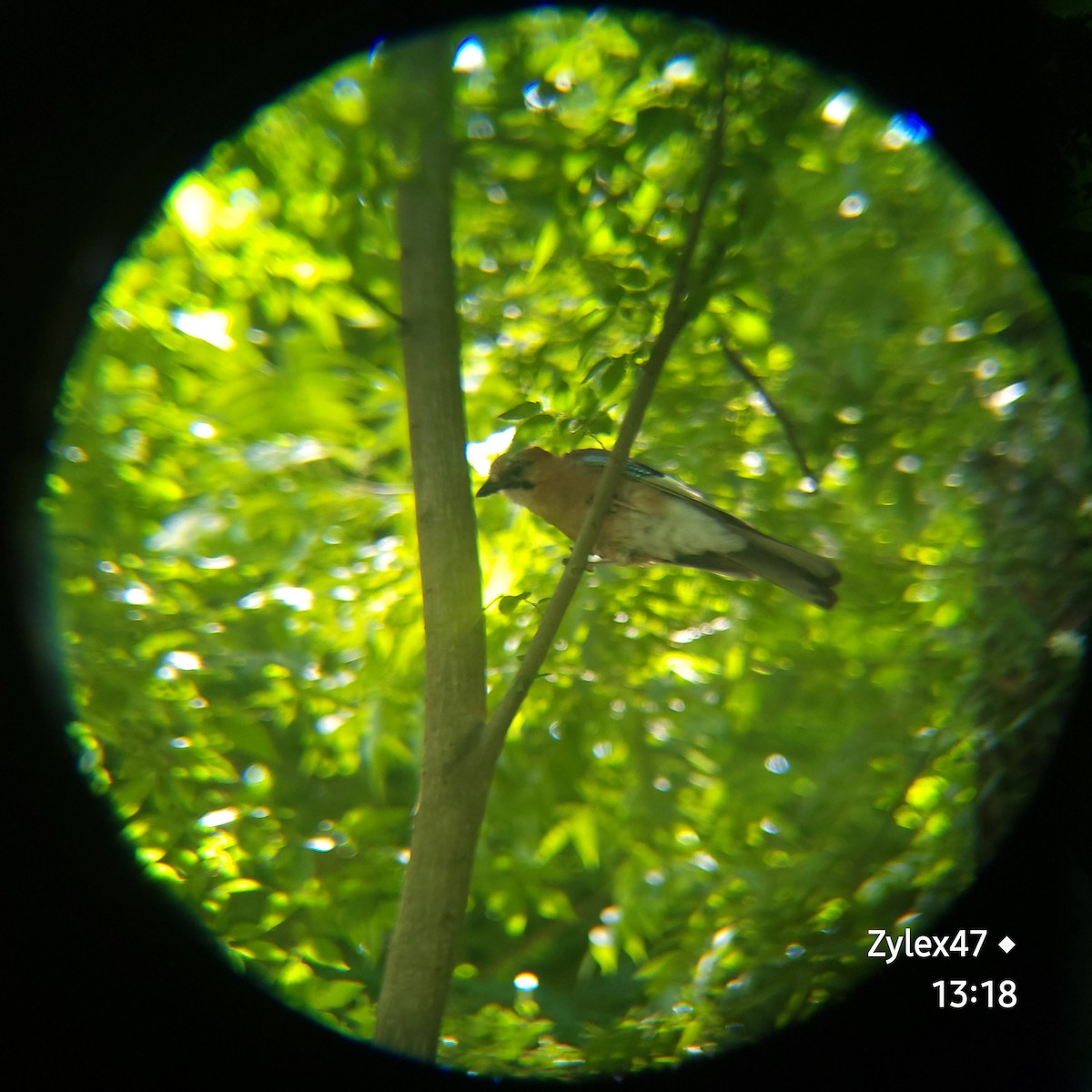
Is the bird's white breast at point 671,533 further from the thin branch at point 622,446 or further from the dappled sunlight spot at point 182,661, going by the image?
the dappled sunlight spot at point 182,661

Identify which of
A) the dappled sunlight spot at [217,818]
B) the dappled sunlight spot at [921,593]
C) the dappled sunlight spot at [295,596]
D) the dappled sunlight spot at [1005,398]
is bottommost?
the dappled sunlight spot at [217,818]

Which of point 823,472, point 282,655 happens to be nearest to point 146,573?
point 282,655

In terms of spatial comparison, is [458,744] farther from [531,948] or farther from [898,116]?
[531,948]

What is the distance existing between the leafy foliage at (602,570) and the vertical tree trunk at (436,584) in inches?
4.2

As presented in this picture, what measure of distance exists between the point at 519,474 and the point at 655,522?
57 centimetres

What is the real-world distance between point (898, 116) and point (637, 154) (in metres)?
0.64

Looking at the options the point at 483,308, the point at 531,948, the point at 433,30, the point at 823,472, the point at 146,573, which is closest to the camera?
the point at 433,30

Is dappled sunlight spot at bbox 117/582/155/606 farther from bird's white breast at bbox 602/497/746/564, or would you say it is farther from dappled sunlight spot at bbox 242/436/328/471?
bird's white breast at bbox 602/497/746/564

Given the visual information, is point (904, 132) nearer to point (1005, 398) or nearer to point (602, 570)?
point (1005, 398)

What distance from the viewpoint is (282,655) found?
3436 mm

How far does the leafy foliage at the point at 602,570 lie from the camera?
238cm

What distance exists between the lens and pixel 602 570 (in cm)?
379

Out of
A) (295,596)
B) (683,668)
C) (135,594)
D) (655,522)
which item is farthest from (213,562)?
(683,668)

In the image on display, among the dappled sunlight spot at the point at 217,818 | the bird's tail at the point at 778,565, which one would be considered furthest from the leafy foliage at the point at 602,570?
the bird's tail at the point at 778,565
